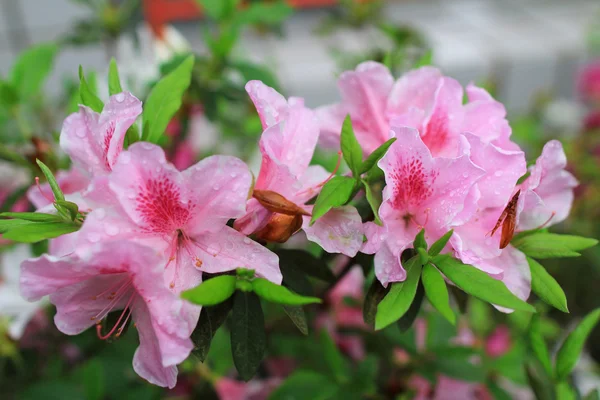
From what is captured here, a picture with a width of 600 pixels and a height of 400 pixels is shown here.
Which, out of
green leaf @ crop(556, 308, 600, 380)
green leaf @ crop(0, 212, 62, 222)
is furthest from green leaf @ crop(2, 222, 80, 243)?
green leaf @ crop(556, 308, 600, 380)

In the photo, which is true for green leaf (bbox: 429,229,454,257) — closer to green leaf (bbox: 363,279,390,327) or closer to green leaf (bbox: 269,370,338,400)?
green leaf (bbox: 363,279,390,327)

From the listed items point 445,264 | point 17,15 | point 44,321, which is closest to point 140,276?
point 445,264

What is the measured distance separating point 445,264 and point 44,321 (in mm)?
719

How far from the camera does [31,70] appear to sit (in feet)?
2.66

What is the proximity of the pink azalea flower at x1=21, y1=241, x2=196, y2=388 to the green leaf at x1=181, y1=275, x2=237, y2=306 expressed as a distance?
24 mm

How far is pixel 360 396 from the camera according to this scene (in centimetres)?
73

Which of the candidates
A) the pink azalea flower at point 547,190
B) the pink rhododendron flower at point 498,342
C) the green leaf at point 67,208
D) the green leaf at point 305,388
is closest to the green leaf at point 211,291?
the green leaf at point 67,208

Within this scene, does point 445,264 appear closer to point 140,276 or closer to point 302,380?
point 140,276

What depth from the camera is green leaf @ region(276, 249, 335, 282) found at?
0.54 metres

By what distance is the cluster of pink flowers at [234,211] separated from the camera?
0.41 m

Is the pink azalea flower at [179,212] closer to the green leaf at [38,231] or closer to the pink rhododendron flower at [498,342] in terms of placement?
the green leaf at [38,231]

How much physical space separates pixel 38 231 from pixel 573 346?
0.55 m

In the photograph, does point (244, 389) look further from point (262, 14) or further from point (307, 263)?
point (262, 14)

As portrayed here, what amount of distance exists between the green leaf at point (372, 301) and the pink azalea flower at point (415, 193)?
0.04m
